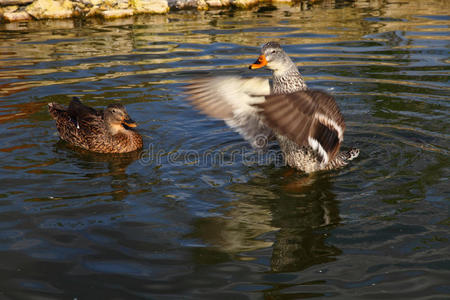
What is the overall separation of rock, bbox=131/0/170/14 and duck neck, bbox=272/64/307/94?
36.9 feet

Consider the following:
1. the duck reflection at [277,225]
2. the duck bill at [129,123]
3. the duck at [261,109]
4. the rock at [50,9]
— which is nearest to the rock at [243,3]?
the rock at [50,9]

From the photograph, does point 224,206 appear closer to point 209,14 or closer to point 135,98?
point 135,98

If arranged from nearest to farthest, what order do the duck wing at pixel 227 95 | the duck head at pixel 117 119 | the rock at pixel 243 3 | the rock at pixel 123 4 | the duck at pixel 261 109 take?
the duck at pixel 261 109 → the duck wing at pixel 227 95 → the duck head at pixel 117 119 → the rock at pixel 123 4 → the rock at pixel 243 3

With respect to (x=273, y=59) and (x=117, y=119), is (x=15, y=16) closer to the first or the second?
(x=117, y=119)

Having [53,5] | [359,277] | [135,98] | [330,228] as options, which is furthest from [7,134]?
[53,5]

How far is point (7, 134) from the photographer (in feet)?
23.2

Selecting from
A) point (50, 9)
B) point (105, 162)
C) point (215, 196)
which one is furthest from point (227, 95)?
point (50, 9)

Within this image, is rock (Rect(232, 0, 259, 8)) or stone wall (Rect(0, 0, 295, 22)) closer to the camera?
stone wall (Rect(0, 0, 295, 22))

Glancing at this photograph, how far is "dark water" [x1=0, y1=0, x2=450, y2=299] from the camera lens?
155 inches

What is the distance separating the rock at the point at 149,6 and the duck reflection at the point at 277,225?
11.6 m

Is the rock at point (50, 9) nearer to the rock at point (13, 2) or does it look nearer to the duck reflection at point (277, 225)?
the rock at point (13, 2)

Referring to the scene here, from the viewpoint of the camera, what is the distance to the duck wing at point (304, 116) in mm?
4395

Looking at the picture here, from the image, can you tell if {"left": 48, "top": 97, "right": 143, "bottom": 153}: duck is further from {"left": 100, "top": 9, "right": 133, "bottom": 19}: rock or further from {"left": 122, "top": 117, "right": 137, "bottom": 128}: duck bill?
{"left": 100, "top": 9, "right": 133, "bottom": 19}: rock

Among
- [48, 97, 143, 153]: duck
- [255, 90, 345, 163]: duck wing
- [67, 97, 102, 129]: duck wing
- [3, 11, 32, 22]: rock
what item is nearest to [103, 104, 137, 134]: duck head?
[48, 97, 143, 153]: duck
